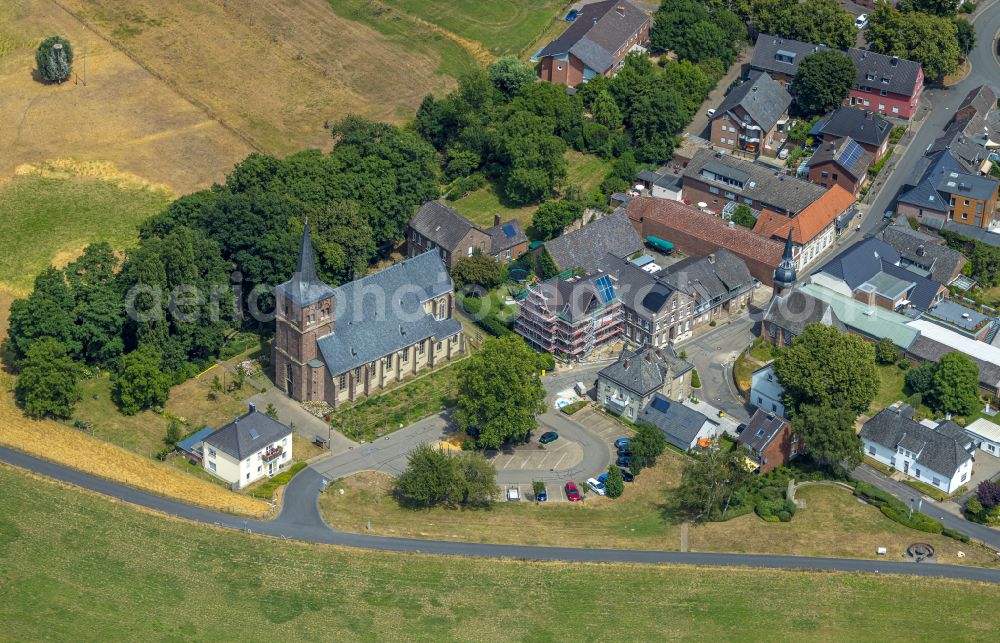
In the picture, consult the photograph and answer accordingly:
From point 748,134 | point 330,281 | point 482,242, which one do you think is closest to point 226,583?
point 330,281

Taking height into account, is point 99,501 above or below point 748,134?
below

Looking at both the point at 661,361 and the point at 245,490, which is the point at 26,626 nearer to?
the point at 245,490

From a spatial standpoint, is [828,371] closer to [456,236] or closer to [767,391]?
[767,391]

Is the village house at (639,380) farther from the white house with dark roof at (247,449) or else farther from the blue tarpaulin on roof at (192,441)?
the blue tarpaulin on roof at (192,441)

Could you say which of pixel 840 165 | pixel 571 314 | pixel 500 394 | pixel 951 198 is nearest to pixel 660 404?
pixel 571 314

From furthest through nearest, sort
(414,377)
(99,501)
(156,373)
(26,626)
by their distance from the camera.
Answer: (414,377)
(156,373)
(99,501)
(26,626)
